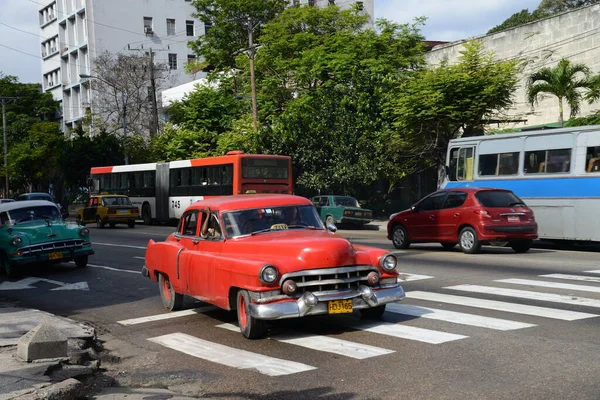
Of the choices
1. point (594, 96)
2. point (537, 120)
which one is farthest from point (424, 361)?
point (537, 120)

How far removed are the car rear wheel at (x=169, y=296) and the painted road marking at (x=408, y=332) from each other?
318cm

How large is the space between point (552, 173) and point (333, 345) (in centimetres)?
1466

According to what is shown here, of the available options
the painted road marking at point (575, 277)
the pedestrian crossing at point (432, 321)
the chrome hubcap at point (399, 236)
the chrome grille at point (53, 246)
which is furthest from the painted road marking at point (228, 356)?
the chrome hubcap at point (399, 236)

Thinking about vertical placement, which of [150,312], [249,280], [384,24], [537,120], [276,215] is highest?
[384,24]

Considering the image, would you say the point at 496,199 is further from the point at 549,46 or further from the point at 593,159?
the point at 549,46

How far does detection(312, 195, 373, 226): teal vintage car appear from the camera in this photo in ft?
112

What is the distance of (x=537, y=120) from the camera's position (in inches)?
1379

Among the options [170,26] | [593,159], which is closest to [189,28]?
[170,26]

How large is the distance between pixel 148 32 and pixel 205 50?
25.2 m

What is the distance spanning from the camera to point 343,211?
34.0 metres

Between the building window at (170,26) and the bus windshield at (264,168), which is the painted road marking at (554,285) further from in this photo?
the building window at (170,26)

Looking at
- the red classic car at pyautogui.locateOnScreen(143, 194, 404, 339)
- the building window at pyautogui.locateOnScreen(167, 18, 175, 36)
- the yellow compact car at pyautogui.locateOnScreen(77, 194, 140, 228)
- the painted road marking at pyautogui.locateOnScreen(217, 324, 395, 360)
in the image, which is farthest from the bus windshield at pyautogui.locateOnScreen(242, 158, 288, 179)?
the building window at pyautogui.locateOnScreen(167, 18, 175, 36)

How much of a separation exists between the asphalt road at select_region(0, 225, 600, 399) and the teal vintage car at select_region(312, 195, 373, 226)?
1958cm

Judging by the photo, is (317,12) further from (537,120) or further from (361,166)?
(537,120)
